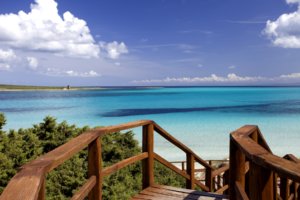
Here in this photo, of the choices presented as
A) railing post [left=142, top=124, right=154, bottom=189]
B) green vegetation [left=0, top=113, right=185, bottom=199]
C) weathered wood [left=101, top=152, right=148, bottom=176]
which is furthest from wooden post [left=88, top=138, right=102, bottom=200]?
green vegetation [left=0, top=113, right=185, bottom=199]

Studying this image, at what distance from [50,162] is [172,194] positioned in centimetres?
277

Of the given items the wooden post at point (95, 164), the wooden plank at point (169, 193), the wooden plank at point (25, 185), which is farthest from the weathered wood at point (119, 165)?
the wooden plank at point (25, 185)

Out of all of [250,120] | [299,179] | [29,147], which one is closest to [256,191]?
[299,179]

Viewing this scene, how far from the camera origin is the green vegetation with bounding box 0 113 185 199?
7.21 metres

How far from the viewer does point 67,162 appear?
8.32m

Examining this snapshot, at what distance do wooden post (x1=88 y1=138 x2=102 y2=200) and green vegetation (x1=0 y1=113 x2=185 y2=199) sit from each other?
270cm

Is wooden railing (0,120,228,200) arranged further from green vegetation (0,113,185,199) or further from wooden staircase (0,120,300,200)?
green vegetation (0,113,185,199)

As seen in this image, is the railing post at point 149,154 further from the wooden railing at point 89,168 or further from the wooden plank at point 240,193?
the wooden plank at point 240,193

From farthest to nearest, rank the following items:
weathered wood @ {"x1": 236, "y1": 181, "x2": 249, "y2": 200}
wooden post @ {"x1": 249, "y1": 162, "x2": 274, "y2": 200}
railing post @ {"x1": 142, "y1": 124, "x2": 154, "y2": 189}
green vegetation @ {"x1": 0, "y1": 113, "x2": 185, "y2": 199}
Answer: green vegetation @ {"x1": 0, "y1": 113, "x2": 185, "y2": 199} → railing post @ {"x1": 142, "y1": 124, "x2": 154, "y2": 189} → weathered wood @ {"x1": 236, "y1": 181, "x2": 249, "y2": 200} → wooden post @ {"x1": 249, "y1": 162, "x2": 274, "y2": 200}

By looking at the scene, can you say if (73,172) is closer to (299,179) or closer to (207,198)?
(207,198)

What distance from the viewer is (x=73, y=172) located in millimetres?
7836

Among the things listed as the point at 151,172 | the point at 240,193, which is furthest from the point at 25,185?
the point at 151,172

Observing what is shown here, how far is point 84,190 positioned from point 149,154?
81.0 inches

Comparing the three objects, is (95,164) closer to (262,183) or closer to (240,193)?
(240,193)
